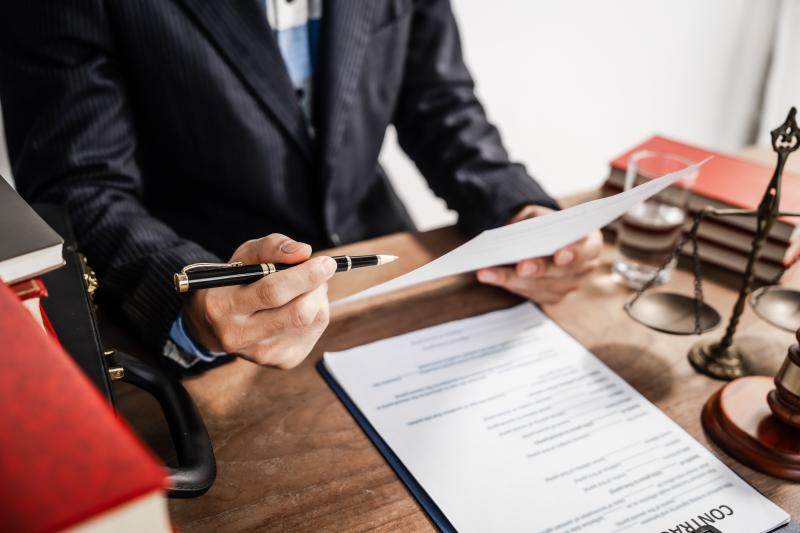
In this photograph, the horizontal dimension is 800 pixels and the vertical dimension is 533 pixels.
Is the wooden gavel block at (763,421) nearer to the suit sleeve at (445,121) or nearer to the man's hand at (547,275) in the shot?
the man's hand at (547,275)

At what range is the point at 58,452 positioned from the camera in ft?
0.84

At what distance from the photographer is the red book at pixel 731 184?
2.95 ft

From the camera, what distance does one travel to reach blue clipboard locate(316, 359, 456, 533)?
1.82 feet

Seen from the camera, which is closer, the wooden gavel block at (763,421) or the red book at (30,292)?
the red book at (30,292)

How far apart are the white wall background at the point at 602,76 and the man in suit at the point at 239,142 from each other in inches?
37.9

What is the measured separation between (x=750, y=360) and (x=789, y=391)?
17 cm

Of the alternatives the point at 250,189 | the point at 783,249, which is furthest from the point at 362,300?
the point at 783,249

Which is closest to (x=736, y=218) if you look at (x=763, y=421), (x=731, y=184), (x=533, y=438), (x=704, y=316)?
(x=731, y=184)

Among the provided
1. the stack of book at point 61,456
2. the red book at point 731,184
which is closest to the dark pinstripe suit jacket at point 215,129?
the red book at point 731,184

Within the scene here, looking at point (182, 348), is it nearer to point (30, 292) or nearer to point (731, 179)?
point (30, 292)

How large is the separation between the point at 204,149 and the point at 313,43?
0.28 m

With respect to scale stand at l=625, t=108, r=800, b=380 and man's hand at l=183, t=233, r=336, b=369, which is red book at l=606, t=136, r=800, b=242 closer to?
scale stand at l=625, t=108, r=800, b=380

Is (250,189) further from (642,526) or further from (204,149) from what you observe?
(642,526)

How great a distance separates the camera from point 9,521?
0.24 m
